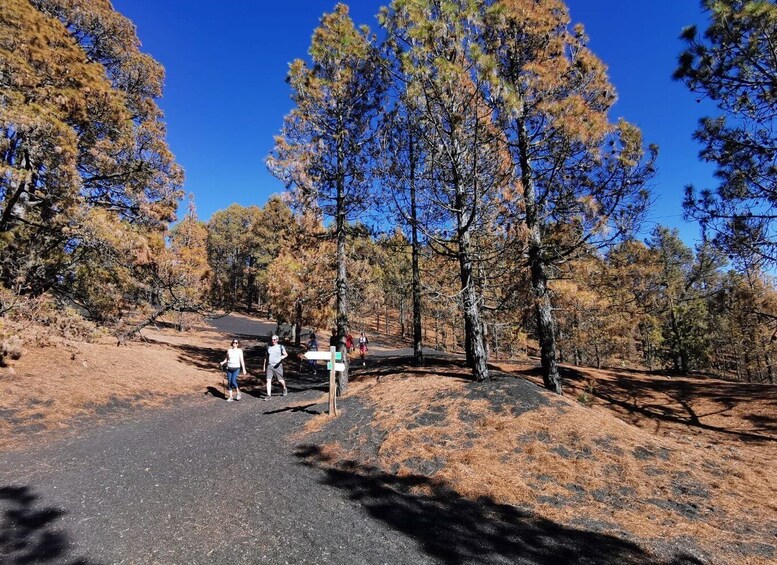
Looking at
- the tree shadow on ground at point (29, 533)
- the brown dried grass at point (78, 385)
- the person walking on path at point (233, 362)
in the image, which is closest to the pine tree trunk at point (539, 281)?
the person walking on path at point (233, 362)

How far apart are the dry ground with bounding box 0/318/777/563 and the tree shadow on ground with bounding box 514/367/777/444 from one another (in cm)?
6

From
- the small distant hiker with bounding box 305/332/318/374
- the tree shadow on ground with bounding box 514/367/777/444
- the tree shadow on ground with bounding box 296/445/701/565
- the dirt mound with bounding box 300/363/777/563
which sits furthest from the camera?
the small distant hiker with bounding box 305/332/318/374

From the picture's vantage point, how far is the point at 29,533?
374 centimetres

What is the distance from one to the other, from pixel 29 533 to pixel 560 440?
6434 millimetres

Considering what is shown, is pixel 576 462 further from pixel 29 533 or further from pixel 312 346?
pixel 312 346

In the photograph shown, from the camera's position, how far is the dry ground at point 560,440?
406 cm

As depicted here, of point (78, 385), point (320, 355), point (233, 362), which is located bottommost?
point (78, 385)

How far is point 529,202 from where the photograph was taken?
8953mm

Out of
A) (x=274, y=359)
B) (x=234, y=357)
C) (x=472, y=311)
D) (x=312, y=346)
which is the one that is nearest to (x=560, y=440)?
(x=472, y=311)

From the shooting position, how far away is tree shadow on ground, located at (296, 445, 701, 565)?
131 inches

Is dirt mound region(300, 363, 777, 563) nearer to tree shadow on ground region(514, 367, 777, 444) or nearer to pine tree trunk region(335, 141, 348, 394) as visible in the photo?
tree shadow on ground region(514, 367, 777, 444)

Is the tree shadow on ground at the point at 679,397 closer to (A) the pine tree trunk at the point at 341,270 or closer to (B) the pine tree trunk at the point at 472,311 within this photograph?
(B) the pine tree trunk at the point at 472,311

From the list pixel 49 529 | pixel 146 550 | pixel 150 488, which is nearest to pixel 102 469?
pixel 150 488

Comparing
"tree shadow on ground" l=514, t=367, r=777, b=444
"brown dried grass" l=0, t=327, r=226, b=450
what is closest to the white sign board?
"brown dried grass" l=0, t=327, r=226, b=450
